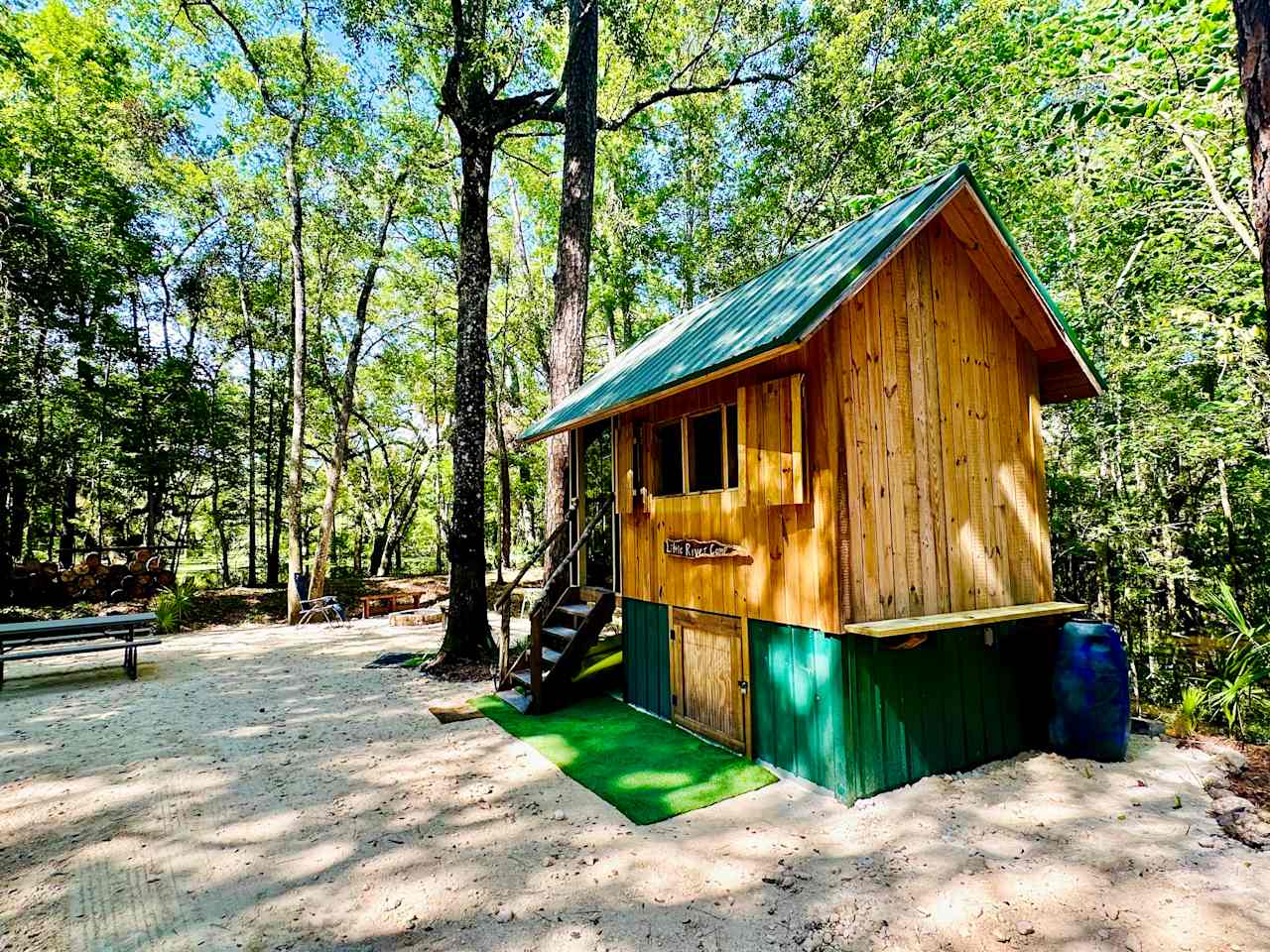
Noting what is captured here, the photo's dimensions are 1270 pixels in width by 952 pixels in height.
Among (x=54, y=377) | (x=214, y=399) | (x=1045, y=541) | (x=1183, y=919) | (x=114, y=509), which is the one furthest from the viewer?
(x=114, y=509)

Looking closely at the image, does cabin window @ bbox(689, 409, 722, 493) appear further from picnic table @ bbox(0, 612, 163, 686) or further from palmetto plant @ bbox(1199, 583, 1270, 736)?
picnic table @ bbox(0, 612, 163, 686)

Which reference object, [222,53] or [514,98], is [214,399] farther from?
[514,98]

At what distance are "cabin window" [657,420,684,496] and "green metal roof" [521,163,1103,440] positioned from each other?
73 cm

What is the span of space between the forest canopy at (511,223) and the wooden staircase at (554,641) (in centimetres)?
188

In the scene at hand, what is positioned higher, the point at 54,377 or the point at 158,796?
the point at 54,377

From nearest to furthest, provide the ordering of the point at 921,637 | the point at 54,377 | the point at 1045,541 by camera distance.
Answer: the point at 921,637 → the point at 1045,541 → the point at 54,377

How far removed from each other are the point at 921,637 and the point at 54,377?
59.1 feet

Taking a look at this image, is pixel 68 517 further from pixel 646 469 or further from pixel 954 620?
pixel 954 620

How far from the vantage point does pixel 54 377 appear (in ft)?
43.4

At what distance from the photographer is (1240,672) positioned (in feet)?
18.0

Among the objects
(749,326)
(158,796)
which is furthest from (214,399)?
(749,326)

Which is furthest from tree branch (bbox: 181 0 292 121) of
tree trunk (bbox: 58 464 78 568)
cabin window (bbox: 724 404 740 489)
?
cabin window (bbox: 724 404 740 489)

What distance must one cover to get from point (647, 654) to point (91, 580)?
14320 millimetres

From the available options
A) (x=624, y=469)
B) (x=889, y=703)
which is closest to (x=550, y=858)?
(x=889, y=703)
